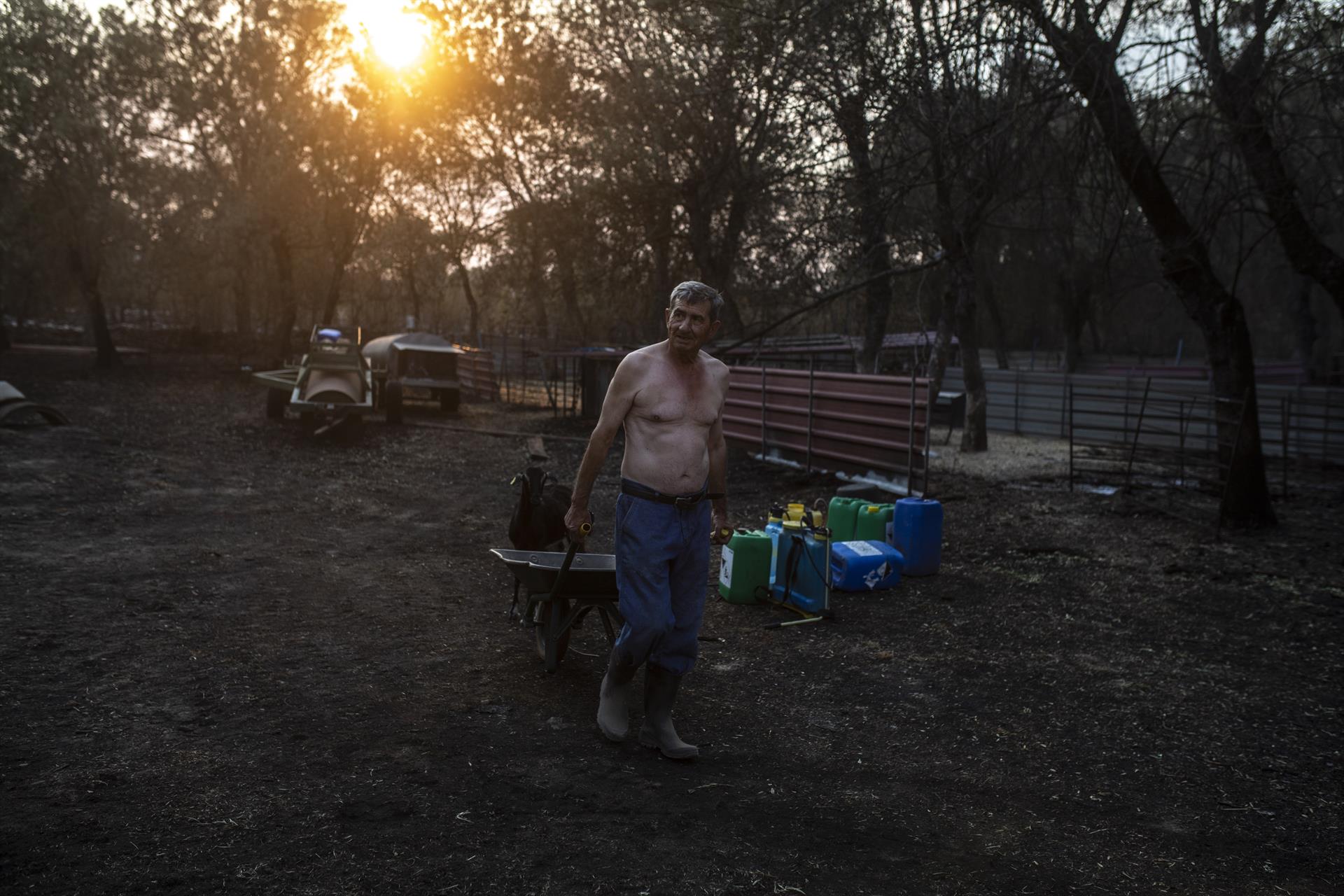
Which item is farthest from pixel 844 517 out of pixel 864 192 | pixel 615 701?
pixel 615 701

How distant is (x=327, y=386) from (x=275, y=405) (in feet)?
7.90

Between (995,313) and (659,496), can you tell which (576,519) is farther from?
(995,313)

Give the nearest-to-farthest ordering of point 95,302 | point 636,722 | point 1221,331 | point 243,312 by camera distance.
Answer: point 636,722, point 1221,331, point 95,302, point 243,312

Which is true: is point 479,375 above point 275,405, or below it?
above

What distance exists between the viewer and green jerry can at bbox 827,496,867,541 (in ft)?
29.0

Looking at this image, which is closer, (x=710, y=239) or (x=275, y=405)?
(x=275, y=405)

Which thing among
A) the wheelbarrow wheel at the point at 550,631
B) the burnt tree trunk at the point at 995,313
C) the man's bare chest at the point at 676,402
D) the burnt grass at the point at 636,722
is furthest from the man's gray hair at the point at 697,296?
the burnt tree trunk at the point at 995,313

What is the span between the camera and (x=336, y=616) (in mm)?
6512

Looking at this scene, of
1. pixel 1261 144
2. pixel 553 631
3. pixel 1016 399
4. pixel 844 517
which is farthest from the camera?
pixel 1016 399

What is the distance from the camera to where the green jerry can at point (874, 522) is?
8484mm

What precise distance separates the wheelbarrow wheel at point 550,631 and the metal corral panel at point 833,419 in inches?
239

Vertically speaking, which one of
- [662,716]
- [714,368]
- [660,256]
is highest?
[660,256]

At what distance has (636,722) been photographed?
4848 millimetres

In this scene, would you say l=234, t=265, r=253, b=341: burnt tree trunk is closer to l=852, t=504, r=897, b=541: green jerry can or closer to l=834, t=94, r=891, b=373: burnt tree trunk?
l=834, t=94, r=891, b=373: burnt tree trunk
